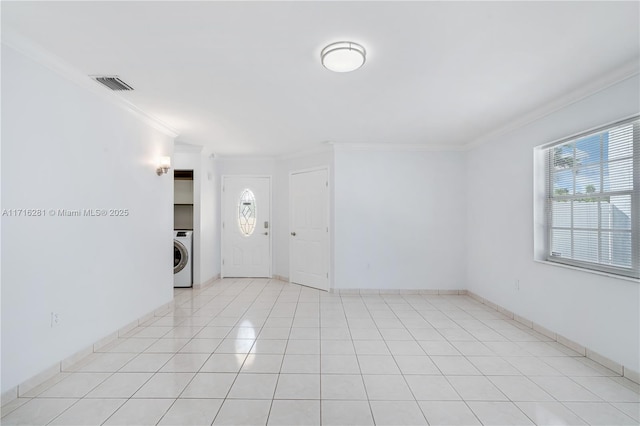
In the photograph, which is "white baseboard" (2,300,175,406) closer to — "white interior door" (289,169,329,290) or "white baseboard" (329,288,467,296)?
"white interior door" (289,169,329,290)

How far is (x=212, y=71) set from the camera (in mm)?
2361

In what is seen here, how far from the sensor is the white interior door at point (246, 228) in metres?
5.88

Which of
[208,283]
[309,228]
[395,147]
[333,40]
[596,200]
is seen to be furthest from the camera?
[208,283]

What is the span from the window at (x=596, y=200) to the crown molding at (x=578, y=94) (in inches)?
13.1

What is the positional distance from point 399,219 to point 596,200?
8.10 ft

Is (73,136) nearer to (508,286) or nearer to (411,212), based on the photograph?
(411,212)

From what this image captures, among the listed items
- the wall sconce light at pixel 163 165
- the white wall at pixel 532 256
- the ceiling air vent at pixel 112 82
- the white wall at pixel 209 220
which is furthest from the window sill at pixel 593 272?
the white wall at pixel 209 220

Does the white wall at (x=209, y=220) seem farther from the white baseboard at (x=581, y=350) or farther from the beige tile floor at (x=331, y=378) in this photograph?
the white baseboard at (x=581, y=350)

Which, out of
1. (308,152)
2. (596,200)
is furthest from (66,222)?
(596,200)

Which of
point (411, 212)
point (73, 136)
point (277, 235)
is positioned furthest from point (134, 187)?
point (411, 212)

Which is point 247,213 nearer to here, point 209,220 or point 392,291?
point 209,220

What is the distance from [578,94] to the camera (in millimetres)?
2703

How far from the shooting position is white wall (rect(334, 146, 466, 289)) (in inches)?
189

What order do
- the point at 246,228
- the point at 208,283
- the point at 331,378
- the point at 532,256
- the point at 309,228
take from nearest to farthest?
the point at 331,378 < the point at 532,256 < the point at 309,228 < the point at 208,283 < the point at 246,228
